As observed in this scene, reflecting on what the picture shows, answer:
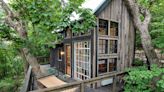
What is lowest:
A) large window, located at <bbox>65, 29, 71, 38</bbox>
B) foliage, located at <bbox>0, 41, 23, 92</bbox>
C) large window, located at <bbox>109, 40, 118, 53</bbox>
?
foliage, located at <bbox>0, 41, 23, 92</bbox>

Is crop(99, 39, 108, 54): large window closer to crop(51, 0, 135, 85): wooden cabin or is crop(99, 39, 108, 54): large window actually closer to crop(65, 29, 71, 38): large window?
crop(51, 0, 135, 85): wooden cabin

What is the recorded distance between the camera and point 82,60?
766 centimetres

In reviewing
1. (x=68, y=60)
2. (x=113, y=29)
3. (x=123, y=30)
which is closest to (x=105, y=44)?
(x=113, y=29)

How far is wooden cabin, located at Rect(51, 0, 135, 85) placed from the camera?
6488mm

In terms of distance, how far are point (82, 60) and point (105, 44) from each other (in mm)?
1581

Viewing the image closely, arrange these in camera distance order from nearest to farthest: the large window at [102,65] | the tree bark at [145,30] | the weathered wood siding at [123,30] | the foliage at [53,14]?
the foliage at [53,14], the tree bark at [145,30], the large window at [102,65], the weathered wood siding at [123,30]

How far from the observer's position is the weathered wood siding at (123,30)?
713cm

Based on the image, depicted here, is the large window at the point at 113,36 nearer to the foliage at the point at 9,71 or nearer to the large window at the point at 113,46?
the large window at the point at 113,46

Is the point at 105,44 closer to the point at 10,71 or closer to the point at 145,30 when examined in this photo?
the point at 145,30

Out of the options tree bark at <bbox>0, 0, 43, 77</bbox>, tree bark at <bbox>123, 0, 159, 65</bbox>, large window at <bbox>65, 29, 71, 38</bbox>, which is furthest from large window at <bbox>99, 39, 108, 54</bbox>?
tree bark at <bbox>0, 0, 43, 77</bbox>

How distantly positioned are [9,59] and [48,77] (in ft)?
20.3

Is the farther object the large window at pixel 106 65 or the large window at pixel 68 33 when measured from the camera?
the large window at pixel 68 33

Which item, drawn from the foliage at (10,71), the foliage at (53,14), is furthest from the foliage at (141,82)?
the foliage at (10,71)

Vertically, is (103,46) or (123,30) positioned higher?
(123,30)
